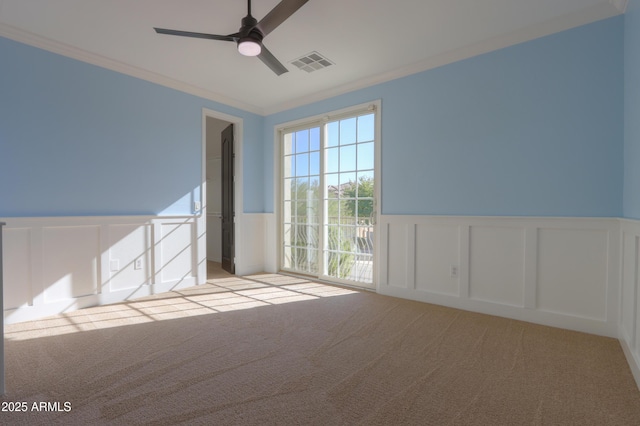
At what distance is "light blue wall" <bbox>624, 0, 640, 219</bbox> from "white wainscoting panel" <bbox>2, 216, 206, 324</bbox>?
14.1 feet

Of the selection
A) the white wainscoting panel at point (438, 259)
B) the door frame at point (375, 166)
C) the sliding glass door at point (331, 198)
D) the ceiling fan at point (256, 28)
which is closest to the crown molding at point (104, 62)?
the door frame at point (375, 166)

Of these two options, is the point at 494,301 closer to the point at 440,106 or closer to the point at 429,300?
the point at 429,300

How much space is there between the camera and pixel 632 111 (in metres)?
2.17

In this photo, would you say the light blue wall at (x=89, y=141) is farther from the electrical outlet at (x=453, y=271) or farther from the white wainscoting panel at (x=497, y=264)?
the white wainscoting panel at (x=497, y=264)

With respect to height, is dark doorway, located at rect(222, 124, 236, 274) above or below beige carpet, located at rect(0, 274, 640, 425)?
above

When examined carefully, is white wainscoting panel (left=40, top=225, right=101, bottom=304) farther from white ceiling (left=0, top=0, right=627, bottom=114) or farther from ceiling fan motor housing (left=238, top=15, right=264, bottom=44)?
ceiling fan motor housing (left=238, top=15, right=264, bottom=44)

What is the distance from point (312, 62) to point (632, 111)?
9.12 feet

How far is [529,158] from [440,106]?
1023mm

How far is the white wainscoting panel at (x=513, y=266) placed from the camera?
250 centimetres

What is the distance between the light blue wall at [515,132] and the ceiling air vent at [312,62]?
0.78 metres

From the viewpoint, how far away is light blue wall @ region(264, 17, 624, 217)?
8.21ft

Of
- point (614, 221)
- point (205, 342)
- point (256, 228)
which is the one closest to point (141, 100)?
point (256, 228)

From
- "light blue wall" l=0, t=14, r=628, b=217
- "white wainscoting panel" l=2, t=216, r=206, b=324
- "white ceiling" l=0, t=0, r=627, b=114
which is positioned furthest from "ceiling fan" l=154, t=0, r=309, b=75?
"white wainscoting panel" l=2, t=216, r=206, b=324

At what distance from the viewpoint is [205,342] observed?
7.66 feet
